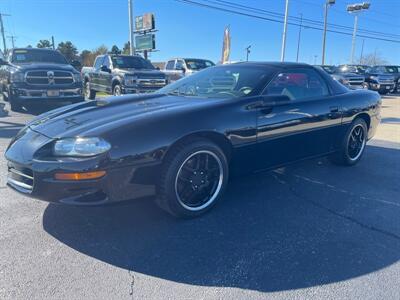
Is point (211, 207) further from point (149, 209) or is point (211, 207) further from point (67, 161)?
point (67, 161)

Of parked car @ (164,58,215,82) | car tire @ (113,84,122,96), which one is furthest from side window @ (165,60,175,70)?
car tire @ (113,84,122,96)

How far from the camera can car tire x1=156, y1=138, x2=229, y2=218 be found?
2835mm

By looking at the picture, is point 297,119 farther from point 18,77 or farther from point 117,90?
point 117,90

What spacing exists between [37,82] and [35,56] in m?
1.64

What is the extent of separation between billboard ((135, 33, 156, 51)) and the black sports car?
2077cm

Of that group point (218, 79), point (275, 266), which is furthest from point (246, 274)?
point (218, 79)

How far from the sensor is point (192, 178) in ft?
10.1

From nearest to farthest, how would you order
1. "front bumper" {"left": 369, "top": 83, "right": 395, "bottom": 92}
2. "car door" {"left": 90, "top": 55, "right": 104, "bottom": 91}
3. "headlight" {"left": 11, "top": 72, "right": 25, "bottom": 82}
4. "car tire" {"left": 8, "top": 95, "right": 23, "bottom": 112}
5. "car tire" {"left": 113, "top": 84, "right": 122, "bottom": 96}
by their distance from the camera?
"headlight" {"left": 11, "top": 72, "right": 25, "bottom": 82} < "car tire" {"left": 8, "top": 95, "right": 23, "bottom": 112} < "car tire" {"left": 113, "top": 84, "right": 122, "bottom": 96} < "car door" {"left": 90, "top": 55, "right": 104, "bottom": 91} < "front bumper" {"left": 369, "top": 83, "right": 395, "bottom": 92}

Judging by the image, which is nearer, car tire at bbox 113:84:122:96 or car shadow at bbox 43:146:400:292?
car shadow at bbox 43:146:400:292

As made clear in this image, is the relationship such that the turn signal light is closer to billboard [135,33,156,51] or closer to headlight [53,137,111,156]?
headlight [53,137,111,156]

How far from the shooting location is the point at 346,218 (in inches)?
126

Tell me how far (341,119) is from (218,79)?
5.92 ft

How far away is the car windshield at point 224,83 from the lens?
3.54 meters

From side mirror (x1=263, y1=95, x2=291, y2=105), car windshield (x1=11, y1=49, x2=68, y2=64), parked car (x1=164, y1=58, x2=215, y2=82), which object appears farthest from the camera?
parked car (x1=164, y1=58, x2=215, y2=82)
